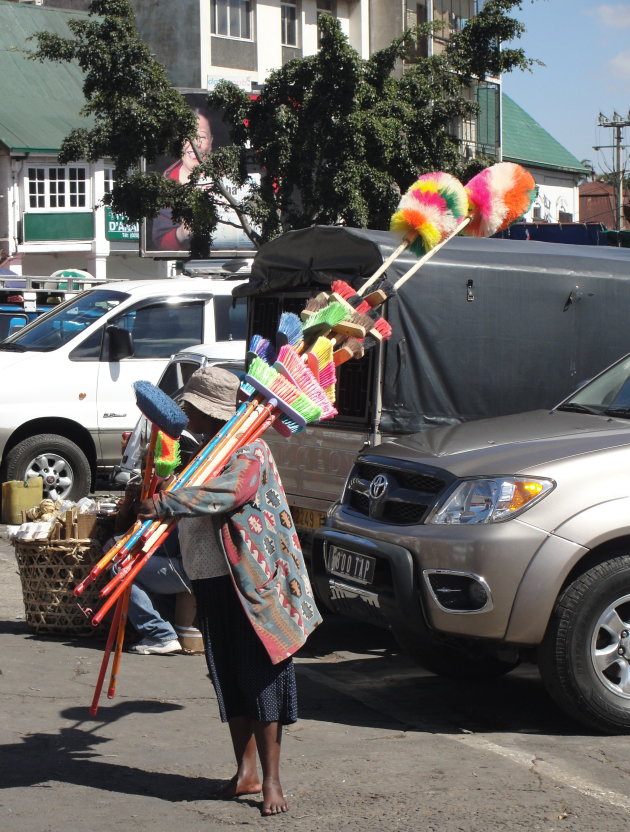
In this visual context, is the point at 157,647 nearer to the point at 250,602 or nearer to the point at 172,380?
the point at 250,602

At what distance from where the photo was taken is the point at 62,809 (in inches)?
162

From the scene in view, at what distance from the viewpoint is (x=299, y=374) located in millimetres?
4254

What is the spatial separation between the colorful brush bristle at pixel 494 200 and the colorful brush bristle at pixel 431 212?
83 millimetres

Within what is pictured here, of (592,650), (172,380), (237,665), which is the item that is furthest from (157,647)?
(172,380)

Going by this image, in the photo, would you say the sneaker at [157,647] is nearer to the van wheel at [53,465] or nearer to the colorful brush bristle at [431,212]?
the colorful brush bristle at [431,212]

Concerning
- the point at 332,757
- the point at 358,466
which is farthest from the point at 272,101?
the point at 332,757

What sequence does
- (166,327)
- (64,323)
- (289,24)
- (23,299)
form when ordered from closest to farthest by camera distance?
1. (64,323)
2. (166,327)
3. (23,299)
4. (289,24)

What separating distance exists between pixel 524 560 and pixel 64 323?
Result: 7595 millimetres

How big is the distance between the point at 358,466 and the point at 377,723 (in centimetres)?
129

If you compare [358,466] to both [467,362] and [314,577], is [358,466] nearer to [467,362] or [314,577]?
[314,577]

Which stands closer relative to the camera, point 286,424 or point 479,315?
point 286,424

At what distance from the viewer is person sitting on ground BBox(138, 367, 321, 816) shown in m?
4.05

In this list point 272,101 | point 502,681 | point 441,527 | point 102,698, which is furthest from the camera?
point 272,101

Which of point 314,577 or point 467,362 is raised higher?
point 467,362
